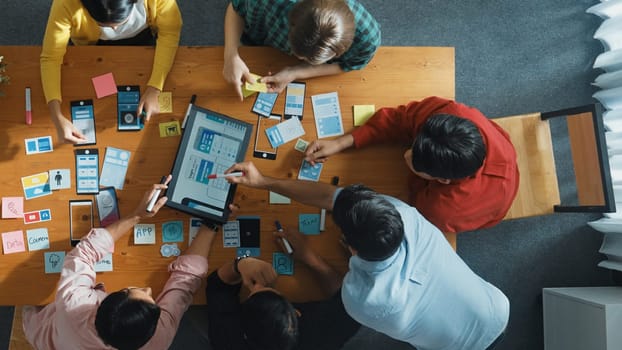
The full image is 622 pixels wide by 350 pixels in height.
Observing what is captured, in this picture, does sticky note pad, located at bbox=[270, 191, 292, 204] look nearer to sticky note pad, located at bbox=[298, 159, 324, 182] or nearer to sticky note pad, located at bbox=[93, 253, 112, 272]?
sticky note pad, located at bbox=[298, 159, 324, 182]

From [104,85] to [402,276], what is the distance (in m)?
1.42

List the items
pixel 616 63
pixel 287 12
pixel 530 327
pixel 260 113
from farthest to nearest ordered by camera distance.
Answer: pixel 530 327 → pixel 616 63 → pixel 260 113 → pixel 287 12

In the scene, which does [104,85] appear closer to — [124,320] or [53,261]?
[53,261]

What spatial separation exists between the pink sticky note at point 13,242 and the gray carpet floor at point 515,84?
7.10ft

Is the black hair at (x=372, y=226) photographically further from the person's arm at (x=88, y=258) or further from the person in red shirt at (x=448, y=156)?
the person's arm at (x=88, y=258)

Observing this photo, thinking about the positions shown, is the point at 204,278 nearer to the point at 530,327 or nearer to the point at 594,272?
the point at 530,327

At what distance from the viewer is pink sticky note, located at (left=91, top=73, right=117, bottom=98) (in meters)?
1.83

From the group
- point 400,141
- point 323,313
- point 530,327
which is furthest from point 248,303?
point 530,327

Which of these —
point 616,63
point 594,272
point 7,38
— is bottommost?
point 594,272

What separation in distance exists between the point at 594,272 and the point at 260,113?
7.59 feet

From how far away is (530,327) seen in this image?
106 inches

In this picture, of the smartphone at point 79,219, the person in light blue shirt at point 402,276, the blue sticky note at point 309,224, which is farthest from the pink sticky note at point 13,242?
the blue sticky note at point 309,224

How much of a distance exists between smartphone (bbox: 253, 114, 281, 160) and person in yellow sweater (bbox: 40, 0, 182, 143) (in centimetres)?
43

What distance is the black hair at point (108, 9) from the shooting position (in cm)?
151
